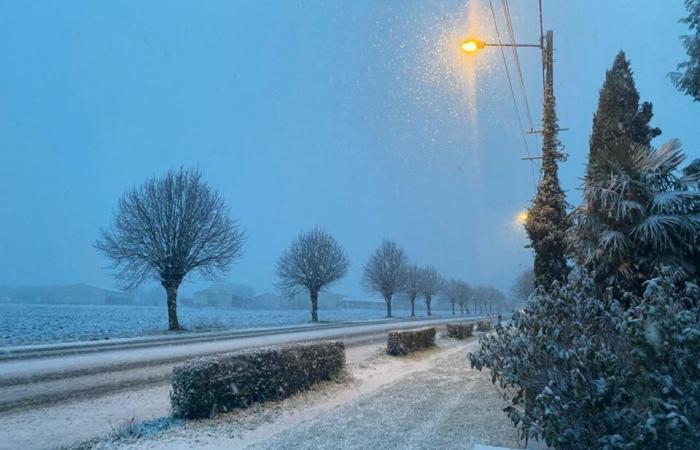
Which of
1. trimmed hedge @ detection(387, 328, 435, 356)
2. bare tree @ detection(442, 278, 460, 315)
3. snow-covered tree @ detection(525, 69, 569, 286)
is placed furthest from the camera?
bare tree @ detection(442, 278, 460, 315)

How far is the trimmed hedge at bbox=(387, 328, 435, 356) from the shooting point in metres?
16.2

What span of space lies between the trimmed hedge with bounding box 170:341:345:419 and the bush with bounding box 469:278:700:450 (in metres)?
4.87

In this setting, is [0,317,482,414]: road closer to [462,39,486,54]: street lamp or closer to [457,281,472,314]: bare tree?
[462,39,486,54]: street lamp

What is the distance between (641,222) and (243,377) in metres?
6.98

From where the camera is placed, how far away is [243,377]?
827cm

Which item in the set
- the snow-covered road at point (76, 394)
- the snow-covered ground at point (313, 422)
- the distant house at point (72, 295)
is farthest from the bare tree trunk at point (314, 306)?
the distant house at point (72, 295)

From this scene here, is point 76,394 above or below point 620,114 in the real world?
below

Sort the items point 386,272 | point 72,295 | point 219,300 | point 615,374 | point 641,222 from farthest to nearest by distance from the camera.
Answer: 1. point 72,295
2. point 219,300
3. point 386,272
4. point 641,222
5. point 615,374

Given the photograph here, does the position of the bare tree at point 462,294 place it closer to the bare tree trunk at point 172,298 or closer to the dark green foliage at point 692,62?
the bare tree trunk at point 172,298

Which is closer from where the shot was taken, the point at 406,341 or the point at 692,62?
the point at 692,62

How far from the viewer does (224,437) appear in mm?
6480

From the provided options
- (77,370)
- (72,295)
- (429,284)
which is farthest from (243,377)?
(72,295)

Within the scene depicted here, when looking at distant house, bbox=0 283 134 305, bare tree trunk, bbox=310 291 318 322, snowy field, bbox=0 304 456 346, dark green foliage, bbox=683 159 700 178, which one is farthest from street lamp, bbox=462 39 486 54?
distant house, bbox=0 283 134 305

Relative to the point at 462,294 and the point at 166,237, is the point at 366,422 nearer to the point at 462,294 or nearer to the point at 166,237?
the point at 166,237
